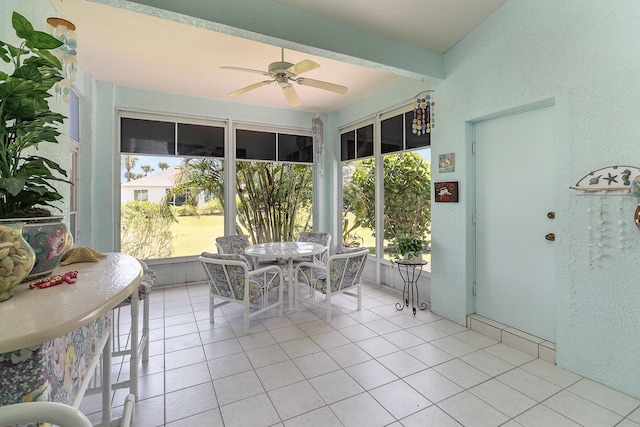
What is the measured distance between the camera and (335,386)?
2.22 meters

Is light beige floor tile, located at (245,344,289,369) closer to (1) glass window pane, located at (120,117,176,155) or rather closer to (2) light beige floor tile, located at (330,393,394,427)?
(2) light beige floor tile, located at (330,393,394,427)

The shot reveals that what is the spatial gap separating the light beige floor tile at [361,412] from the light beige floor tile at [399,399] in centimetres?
5

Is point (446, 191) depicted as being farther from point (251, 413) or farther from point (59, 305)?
point (59, 305)

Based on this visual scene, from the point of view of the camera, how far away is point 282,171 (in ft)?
18.2

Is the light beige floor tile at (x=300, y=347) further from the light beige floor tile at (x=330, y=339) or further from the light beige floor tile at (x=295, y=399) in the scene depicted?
the light beige floor tile at (x=295, y=399)

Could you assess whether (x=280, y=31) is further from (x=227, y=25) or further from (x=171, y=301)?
(x=171, y=301)

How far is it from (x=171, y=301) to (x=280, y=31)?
3.49 metres

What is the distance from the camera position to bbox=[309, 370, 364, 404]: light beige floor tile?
2111 millimetres

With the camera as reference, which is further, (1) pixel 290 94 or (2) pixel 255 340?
(1) pixel 290 94

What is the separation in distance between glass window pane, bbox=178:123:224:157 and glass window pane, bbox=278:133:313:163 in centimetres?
105

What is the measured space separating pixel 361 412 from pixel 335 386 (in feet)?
1.02

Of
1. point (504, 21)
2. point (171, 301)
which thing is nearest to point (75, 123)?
point (171, 301)

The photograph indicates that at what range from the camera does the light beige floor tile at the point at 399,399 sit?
6.46ft

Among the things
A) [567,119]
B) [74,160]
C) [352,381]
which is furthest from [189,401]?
[567,119]
